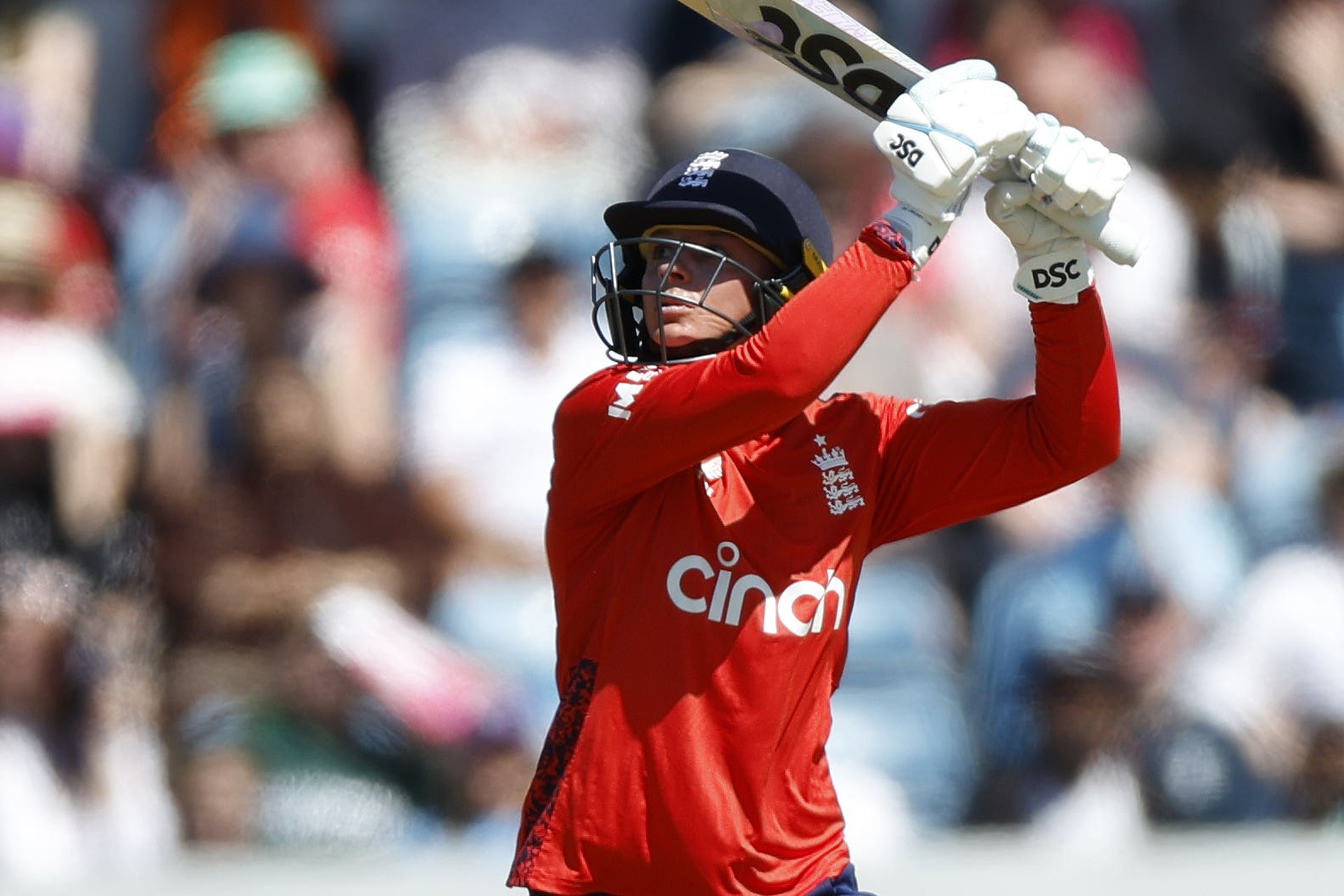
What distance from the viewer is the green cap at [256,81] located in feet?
18.5

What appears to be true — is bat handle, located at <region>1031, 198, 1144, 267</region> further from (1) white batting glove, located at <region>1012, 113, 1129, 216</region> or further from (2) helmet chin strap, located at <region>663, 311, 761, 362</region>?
(2) helmet chin strap, located at <region>663, 311, 761, 362</region>

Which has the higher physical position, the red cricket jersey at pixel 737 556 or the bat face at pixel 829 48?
the bat face at pixel 829 48

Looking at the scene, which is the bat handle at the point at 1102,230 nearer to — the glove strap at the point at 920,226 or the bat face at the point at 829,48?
the glove strap at the point at 920,226


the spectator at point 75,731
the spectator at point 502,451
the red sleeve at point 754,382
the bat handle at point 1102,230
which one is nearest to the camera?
the red sleeve at point 754,382

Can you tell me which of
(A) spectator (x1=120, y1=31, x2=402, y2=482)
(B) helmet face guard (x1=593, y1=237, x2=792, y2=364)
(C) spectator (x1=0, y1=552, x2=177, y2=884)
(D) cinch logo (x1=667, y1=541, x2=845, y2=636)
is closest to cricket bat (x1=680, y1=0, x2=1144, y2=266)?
(B) helmet face guard (x1=593, y1=237, x2=792, y2=364)

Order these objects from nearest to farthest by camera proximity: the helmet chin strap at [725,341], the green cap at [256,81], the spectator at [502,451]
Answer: the helmet chin strap at [725,341] < the spectator at [502,451] < the green cap at [256,81]

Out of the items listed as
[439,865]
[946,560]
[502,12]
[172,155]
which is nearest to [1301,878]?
[946,560]

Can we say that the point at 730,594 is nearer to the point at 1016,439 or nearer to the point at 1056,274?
the point at 1016,439

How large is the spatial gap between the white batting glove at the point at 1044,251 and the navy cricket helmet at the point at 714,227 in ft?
0.92

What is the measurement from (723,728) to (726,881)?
0.18 m

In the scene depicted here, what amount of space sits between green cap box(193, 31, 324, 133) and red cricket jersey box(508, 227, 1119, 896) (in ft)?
11.2

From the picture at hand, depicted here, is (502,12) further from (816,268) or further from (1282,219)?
(816,268)

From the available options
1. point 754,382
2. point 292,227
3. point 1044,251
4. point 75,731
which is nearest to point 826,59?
point 1044,251

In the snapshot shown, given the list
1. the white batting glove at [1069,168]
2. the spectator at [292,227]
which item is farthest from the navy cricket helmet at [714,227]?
the spectator at [292,227]
